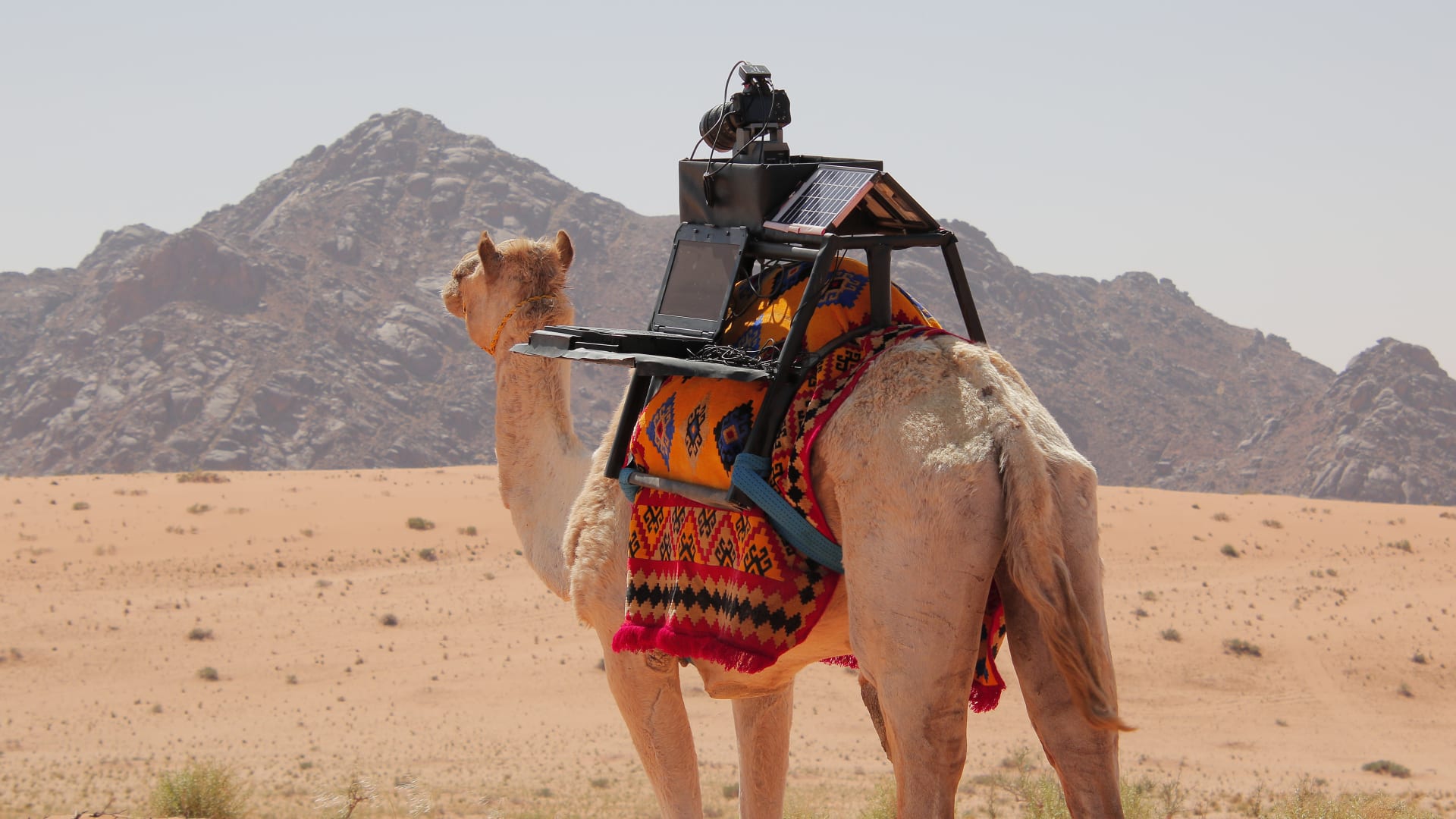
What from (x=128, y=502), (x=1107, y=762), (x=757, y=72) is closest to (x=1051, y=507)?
(x=1107, y=762)

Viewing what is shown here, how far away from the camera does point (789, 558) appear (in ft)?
13.3

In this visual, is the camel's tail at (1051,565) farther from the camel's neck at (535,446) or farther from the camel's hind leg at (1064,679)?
the camel's neck at (535,446)

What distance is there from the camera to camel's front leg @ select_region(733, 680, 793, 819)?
5.58 m

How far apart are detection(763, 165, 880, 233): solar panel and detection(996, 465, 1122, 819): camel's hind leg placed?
132 cm

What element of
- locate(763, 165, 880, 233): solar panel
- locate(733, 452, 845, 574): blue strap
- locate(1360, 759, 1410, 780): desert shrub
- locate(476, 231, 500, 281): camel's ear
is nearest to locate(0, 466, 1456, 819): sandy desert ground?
locate(1360, 759, 1410, 780): desert shrub

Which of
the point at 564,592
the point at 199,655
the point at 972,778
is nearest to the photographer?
the point at 564,592

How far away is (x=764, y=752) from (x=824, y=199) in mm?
2590

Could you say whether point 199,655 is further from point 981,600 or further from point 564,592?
point 981,600

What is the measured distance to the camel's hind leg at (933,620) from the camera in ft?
11.3

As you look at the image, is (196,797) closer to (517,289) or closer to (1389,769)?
(517,289)

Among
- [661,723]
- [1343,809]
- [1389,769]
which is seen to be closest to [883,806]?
[1343,809]

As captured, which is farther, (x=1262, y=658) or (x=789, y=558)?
(x=1262, y=658)

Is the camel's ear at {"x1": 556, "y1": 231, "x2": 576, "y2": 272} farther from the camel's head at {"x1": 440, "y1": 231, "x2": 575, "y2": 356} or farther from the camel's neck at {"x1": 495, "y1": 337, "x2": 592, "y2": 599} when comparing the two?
the camel's neck at {"x1": 495, "y1": 337, "x2": 592, "y2": 599}

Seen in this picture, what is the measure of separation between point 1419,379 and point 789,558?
77.9m
